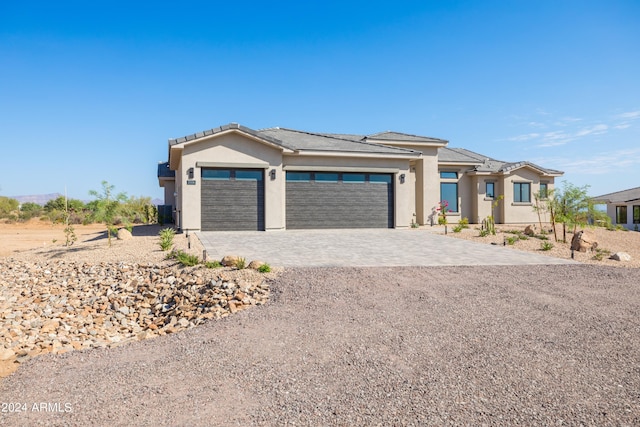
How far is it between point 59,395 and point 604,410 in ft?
18.3

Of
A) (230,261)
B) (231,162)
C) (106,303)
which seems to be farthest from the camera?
(231,162)

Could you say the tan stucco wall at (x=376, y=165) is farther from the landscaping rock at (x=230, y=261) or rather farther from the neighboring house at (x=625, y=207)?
the neighboring house at (x=625, y=207)

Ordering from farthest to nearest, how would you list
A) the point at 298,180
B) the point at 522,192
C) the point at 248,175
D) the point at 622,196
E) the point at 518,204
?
the point at 622,196
the point at 522,192
the point at 518,204
the point at 298,180
the point at 248,175

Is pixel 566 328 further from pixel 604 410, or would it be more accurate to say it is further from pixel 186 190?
pixel 186 190

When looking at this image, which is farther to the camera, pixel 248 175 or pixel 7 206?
pixel 7 206

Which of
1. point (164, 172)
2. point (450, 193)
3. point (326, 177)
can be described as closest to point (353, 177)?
point (326, 177)

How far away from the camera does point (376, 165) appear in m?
19.6

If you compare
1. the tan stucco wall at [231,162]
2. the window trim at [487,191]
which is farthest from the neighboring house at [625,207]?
the tan stucco wall at [231,162]

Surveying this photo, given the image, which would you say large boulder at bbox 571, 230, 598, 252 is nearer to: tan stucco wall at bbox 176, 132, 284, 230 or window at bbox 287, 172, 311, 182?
window at bbox 287, 172, 311, 182

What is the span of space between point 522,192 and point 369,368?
25432mm

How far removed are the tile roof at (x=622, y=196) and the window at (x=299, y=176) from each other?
2663 centimetres

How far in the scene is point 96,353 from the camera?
5625 millimetres

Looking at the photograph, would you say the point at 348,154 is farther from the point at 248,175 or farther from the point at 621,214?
the point at 621,214

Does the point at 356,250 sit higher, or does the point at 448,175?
the point at 448,175
